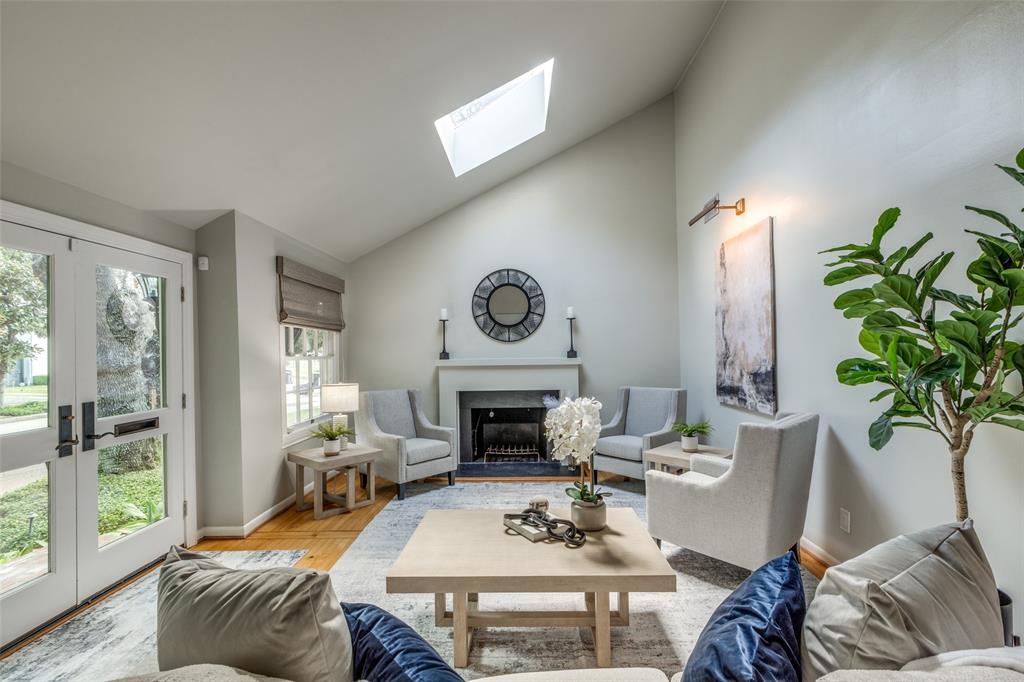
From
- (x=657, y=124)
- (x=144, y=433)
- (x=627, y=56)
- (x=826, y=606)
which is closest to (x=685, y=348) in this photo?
(x=657, y=124)

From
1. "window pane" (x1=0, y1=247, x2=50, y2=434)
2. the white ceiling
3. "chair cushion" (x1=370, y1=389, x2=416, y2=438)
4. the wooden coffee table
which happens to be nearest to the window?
"chair cushion" (x1=370, y1=389, x2=416, y2=438)

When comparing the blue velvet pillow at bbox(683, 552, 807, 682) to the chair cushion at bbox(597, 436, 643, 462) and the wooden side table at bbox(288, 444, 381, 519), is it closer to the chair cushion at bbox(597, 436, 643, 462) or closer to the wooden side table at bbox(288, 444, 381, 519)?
the chair cushion at bbox(597, 436, 643, 462)

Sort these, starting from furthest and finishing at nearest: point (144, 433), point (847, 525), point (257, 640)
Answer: point (144, 433), point (847, 525), point (257, 640)

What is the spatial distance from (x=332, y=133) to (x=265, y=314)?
58.3 inches

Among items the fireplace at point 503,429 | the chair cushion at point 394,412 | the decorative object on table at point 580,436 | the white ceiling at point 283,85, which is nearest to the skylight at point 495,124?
the white ceiling at point 283,85

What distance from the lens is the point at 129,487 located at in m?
2.71

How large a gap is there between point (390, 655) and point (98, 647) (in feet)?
6.63

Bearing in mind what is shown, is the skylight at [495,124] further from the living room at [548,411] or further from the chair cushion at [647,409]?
the chair cushion at [647,409]

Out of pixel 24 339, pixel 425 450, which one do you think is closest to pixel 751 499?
pixel 425 450

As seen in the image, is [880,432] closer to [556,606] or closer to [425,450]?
[556,606]

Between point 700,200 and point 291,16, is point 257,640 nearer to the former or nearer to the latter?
point 291,16

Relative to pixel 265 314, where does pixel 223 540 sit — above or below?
below

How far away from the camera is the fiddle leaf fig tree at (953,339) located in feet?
4.19

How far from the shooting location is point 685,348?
16.1 feet
